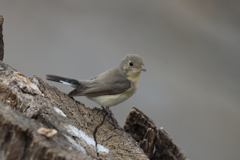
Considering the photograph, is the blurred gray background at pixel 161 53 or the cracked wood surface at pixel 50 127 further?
the blurred gray background at pixel 161 53

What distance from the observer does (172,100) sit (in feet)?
19.0

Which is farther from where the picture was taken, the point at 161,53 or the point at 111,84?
the point at 161,53

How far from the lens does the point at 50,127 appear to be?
1.72 m

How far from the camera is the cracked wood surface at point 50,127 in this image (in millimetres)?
1366

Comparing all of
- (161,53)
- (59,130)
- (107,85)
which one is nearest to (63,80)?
(107,85)

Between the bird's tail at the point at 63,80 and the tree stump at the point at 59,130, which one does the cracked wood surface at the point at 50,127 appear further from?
the bird's tail at the point at 63,80

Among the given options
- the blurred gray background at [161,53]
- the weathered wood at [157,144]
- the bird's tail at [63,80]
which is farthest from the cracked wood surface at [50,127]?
the blurred gray background at [161,53]

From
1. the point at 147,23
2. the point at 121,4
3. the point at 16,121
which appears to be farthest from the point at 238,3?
the point at 16,121

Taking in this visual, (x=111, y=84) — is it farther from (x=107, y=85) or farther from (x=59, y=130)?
(x=59, y=130)

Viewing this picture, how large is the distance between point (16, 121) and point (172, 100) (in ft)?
15.2

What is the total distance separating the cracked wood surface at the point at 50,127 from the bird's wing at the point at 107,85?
37 cm

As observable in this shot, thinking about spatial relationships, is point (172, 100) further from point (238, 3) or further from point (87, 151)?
point (87, 151)

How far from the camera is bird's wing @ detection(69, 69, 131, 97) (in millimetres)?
3062

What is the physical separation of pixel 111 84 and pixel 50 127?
1.48m
